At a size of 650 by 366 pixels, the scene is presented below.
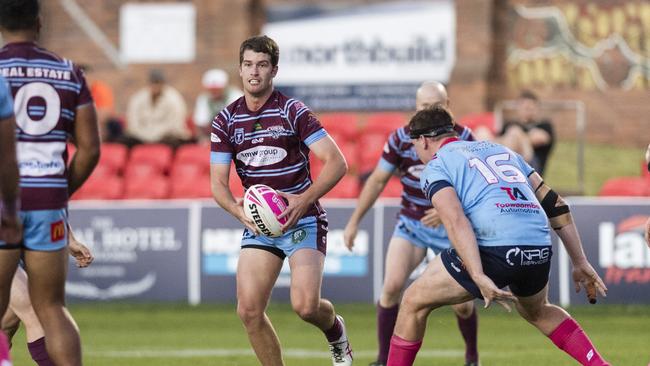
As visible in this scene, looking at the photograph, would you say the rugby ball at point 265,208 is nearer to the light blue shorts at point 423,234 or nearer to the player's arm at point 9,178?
the player's arm at point 9,178

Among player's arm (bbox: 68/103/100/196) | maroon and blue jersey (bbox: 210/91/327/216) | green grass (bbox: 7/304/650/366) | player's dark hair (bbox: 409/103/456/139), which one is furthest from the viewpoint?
green grass (bbox: 7/304/650/366)

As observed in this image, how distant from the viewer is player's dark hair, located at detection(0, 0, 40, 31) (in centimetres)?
709

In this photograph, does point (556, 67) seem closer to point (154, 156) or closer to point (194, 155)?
point (194, 155)

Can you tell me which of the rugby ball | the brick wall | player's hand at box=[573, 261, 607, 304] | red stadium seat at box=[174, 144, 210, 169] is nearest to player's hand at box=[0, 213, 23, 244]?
the rugby ball

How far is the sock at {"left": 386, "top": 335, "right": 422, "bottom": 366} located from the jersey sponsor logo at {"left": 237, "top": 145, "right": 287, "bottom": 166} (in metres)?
1.40

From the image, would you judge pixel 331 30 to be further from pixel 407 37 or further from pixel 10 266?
pixel 10 266

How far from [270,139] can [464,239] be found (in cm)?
162

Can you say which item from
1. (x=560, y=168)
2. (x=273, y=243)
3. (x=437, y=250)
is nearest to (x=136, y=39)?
(x=560, y=168)

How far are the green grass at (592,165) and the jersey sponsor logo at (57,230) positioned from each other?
14468mm

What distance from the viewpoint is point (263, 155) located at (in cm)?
897

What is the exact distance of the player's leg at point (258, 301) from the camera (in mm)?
8742

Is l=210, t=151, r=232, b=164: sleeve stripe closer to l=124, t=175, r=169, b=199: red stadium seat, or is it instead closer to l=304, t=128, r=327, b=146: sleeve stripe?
l=304, t=128, r=327, b=146: sleeve stripe

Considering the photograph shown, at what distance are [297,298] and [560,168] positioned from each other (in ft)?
47.1

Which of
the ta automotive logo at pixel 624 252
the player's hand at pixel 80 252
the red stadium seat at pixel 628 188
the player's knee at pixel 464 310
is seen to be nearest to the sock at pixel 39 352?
the player's hand at pixel 80 252
